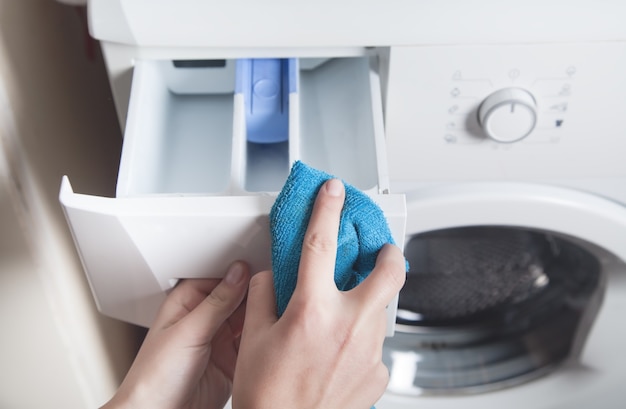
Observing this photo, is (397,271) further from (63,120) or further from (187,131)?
(63,120)

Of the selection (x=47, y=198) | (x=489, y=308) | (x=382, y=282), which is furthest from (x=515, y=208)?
(x=47, y=198)

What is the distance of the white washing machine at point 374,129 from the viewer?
46 cm

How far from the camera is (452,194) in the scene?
570mm

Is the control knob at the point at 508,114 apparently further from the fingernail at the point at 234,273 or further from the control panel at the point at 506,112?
the fingernail at the point at 234,273

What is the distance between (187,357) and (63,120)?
31 cm

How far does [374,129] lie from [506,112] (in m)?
0.11

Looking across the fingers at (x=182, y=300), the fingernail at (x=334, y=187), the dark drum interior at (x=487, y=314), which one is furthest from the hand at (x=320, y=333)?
the dark drum interior at (x=487, y=314)

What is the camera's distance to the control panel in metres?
0.52

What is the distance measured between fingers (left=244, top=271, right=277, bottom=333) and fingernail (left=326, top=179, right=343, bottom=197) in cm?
8

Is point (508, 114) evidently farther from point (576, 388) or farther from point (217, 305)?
point (576, 388)

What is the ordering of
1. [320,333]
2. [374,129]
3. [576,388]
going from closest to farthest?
[320,333]
[374,129]
[576,388]

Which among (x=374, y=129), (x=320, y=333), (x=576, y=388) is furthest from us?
(x=576, y=388)

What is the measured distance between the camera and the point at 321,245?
0.41 m

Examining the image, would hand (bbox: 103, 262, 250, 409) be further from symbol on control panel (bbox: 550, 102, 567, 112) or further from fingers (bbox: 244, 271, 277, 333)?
symbol on control panel (bbox: 550, 102, 567, 112)
